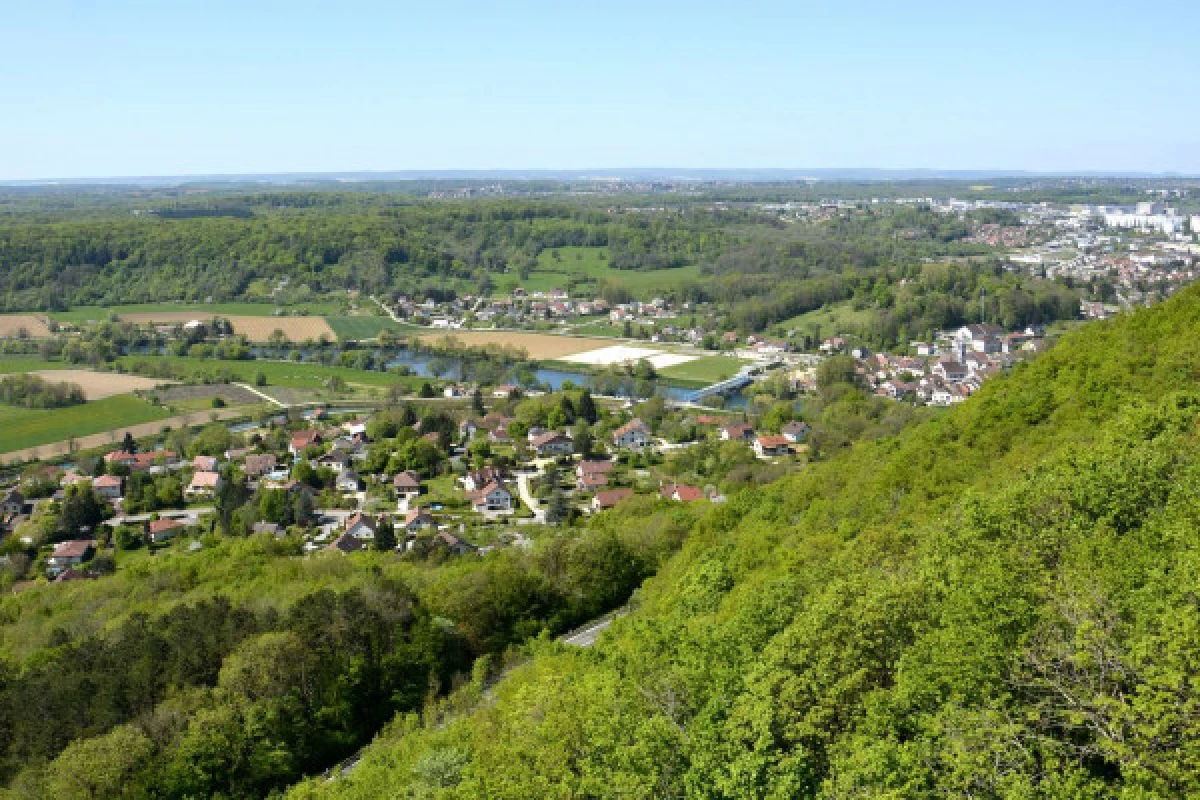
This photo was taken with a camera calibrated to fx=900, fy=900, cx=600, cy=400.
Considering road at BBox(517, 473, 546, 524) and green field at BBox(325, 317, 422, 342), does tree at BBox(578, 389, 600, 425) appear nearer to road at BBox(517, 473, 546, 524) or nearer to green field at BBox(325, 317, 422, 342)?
road at BBox(517, 473, 546, 524)

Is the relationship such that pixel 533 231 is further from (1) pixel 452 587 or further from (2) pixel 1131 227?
A: (1) pixel 452 587

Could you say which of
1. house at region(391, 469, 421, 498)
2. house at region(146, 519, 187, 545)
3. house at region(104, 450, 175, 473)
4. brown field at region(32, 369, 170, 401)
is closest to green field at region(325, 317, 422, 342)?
brown field at region(32, 369, 170, 401)

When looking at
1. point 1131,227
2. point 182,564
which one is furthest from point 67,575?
point 1131,227

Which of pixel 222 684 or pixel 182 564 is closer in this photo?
pixel 222 684

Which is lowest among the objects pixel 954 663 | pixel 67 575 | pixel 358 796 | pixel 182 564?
pixel 67 575

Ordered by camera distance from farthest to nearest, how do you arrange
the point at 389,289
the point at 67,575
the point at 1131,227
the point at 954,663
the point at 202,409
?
the point at 1131,227 < the point at 389,289 < the point at 202,409 < the point at 67,575 < the point at 954,663

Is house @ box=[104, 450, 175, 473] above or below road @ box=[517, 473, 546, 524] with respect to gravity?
above
